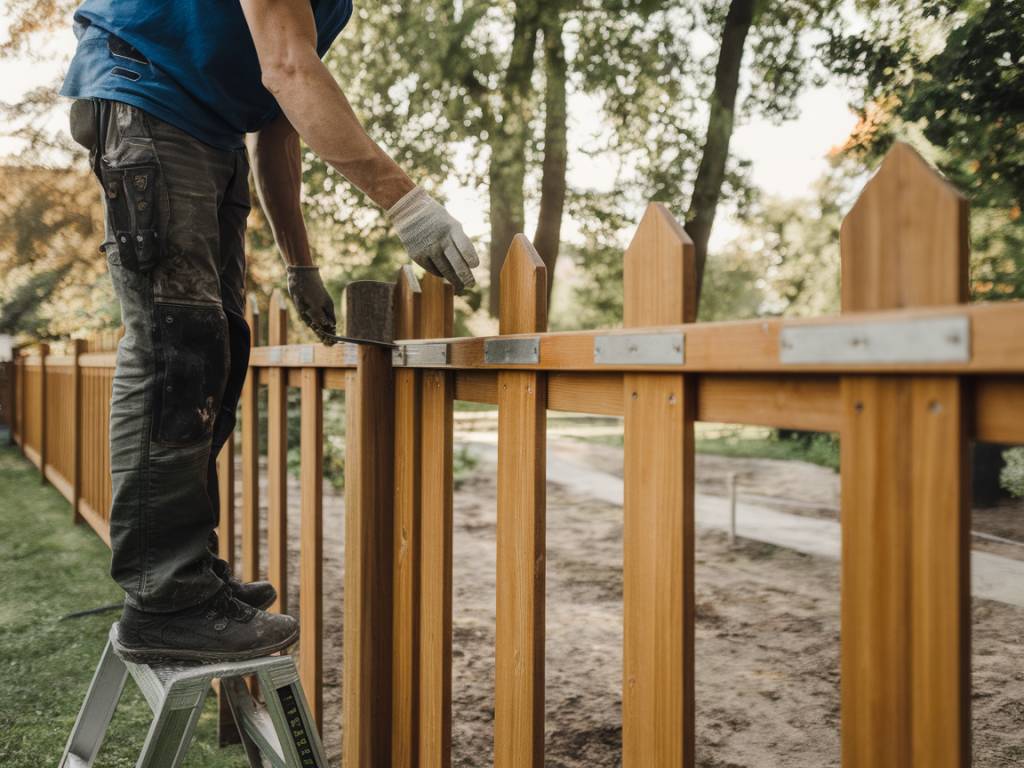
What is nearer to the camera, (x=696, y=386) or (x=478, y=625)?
(x=696, y=386)

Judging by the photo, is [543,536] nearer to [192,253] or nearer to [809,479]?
[192,253]

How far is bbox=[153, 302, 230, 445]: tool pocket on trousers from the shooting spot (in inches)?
60.3

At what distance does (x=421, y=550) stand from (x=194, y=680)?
21.6 inches

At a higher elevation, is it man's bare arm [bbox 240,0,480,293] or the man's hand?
man's bare arm [bbox 240,0,480,293]

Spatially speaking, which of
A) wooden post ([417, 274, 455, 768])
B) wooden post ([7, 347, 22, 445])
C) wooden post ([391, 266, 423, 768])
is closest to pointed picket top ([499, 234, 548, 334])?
wooden post ([417, 274, 455, 768])

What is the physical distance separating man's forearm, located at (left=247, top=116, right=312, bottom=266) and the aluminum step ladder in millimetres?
1011

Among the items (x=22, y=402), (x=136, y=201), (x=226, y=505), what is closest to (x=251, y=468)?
(x=226, y=505)

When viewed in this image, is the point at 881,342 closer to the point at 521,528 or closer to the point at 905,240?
the point at 905,240

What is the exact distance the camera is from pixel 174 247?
1.54 m

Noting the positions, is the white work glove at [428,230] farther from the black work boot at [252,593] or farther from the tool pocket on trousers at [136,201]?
the black work boot at [252,593]

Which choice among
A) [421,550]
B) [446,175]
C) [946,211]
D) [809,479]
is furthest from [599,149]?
[946,211]

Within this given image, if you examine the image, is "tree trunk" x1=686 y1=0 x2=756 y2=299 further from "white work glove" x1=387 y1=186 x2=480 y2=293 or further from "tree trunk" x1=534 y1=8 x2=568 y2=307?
"white work glove" x1=387 y1=186 x2=480 y2=293

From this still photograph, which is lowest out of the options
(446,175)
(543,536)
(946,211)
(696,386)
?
(543,536)

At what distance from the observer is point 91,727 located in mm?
1903
